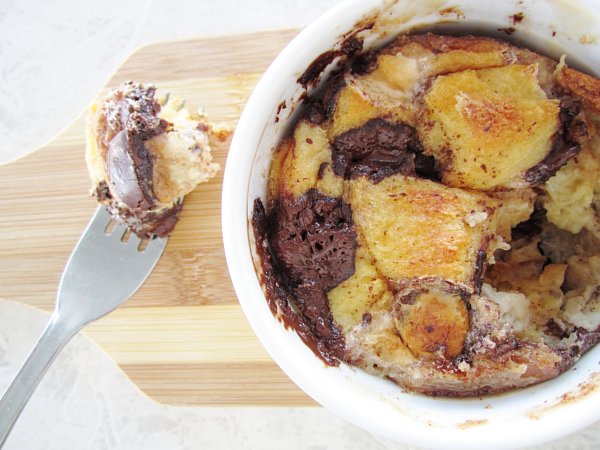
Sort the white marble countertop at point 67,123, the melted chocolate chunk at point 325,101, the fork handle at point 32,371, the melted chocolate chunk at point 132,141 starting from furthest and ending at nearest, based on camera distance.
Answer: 1. the white marble countertop at point 67,123
2. the fork handle at point 32,371
3. the melted chocolate chunk at point 132,141
4. the melted chocolate chunk at point 325,101

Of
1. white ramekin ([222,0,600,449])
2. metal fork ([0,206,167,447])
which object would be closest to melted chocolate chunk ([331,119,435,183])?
white ramekin ([222,0,600,449])

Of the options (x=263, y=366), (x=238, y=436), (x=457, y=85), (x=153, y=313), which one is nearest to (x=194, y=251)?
(x=153, y=313)

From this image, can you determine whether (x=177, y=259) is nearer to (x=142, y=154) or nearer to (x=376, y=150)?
(x=142, y=154)

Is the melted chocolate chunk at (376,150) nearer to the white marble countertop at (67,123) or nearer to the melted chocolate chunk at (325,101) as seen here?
the melted chocolate chunk at (325,101)

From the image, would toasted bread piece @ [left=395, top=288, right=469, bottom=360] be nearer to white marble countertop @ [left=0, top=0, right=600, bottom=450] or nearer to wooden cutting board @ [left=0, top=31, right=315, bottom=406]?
wooden cutting board @ [left=0, top=31, right=315, bottom=406]

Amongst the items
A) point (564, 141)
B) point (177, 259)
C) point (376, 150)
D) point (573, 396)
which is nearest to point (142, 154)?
point (177, 259)

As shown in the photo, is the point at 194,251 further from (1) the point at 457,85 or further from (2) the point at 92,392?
(1) the point at 457,85

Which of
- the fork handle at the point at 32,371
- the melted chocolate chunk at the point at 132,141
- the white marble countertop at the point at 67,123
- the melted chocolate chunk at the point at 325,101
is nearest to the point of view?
the melted chocolate chunk at the point at 325,101

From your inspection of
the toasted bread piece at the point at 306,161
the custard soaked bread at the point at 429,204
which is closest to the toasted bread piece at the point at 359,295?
the custard soaked bread at the point at 429,204
